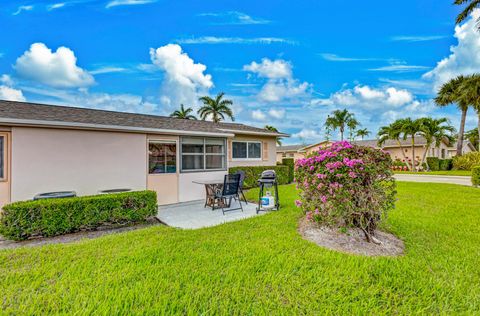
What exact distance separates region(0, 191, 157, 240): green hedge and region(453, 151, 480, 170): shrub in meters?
30.2

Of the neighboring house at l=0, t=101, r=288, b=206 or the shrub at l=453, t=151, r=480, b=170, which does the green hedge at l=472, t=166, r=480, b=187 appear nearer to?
the neighboring house at l=0, t=101, r=288, b=206

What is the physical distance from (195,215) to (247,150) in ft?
23.3

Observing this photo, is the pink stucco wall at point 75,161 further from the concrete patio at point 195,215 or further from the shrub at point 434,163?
the shrub at point 434,163

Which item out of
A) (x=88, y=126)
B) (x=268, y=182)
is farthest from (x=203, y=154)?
(x=88, y=126)

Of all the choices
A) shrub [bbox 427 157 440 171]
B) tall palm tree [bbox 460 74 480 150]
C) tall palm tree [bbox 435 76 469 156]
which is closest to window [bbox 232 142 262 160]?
tall palm tree [bbox 460 74 480 150]

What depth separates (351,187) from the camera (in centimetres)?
379

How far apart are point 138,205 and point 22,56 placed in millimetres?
9861

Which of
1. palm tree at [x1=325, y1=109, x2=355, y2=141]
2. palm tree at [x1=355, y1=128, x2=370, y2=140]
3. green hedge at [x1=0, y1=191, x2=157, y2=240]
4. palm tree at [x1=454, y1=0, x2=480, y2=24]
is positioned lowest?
green hedge at [x1=0, y1=191, x2=157, y2=240]

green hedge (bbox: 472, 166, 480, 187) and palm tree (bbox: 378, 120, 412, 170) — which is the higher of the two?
palm tree (bbox: 378, 120, 412, 170)

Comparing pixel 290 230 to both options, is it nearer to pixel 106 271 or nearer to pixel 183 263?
pixel 183 263

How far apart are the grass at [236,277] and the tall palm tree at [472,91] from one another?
25271 mm

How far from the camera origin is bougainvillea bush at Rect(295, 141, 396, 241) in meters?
3.80

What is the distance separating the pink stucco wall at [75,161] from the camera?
558 cm

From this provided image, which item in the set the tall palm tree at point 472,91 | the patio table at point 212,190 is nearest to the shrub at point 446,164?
the tall palm tree at point 472,91
